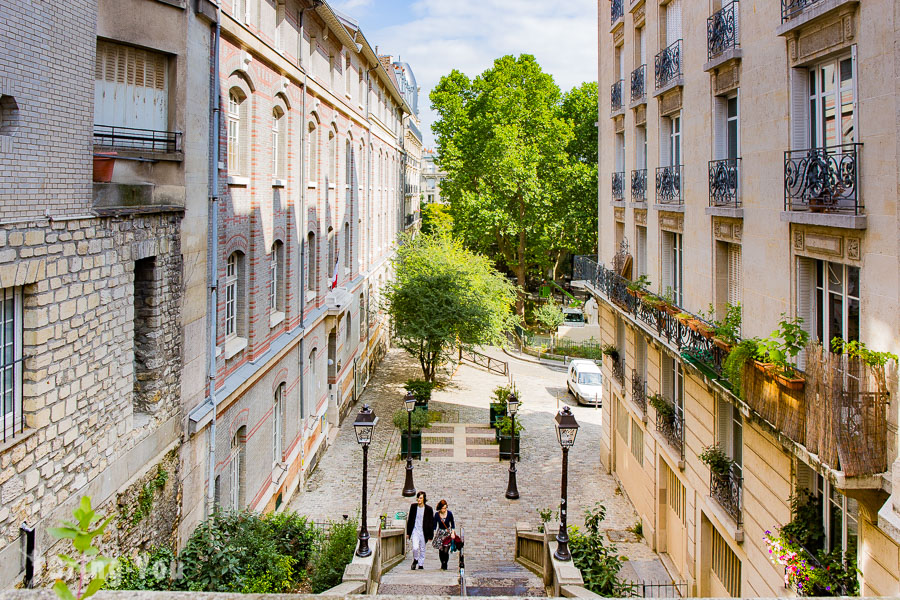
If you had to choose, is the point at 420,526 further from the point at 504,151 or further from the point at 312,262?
the point at 504,151

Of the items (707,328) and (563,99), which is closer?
(707,328)

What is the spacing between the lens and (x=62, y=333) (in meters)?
7.38

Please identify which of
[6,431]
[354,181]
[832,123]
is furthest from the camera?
[354,181]

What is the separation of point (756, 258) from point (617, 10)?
1045cm

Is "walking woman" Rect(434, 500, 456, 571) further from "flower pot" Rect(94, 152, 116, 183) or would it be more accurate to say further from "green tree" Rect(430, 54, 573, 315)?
"green tree" Rect(430, 54, 573, 315)

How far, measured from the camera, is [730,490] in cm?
1053

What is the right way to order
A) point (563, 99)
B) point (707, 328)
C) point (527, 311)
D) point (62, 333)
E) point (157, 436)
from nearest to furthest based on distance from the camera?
point (62, 333) → point (157, 436) → point (707, 328) → point (563, 99) → point (527, 311)

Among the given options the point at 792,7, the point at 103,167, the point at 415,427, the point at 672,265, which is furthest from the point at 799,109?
the point at 415,427

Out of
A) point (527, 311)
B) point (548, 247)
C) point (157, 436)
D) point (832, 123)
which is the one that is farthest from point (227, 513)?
point (527, 311)

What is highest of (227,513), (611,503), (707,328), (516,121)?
(516,121)

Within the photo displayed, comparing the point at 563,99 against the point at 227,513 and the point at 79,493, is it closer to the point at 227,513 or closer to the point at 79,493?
the point at 227,513

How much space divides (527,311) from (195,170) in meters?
37.0

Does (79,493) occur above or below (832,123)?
below

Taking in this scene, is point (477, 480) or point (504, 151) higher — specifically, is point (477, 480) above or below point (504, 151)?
below
